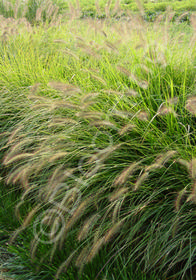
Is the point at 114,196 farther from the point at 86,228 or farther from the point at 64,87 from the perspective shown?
the point at 64,87

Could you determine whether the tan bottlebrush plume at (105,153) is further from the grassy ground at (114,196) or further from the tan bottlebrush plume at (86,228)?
the tan bottlebrush plume at (86,228)

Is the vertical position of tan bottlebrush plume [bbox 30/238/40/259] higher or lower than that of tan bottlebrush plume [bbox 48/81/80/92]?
lower

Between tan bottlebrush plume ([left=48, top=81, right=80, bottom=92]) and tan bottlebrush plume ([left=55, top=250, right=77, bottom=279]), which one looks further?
tan bottlebrush plume ([left=48, top=81, right=80, bottom=92])

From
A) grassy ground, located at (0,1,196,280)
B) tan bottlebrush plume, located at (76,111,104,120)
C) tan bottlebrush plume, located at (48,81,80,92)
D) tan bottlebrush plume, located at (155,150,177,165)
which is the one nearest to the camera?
tan bottlebrush plume, located at (155,150,177,165)

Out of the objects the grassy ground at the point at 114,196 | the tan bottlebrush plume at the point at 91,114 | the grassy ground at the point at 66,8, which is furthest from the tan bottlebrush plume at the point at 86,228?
the grassy ground at the point at 66,8

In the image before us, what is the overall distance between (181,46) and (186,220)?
2259 mm

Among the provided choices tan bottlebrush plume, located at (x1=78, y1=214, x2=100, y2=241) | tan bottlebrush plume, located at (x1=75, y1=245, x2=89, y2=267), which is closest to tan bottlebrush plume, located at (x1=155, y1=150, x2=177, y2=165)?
tan bottlebrush plume, located at (x1=78, y1=214, x2=100, y2=241)

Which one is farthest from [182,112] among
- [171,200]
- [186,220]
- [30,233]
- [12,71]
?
[12,71]

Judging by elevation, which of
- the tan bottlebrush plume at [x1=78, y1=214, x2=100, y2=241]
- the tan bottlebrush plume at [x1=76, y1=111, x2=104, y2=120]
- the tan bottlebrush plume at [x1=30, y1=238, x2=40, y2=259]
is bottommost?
the tan bottlebrush plume at [x1=30, y1=238, x2=40, y2=259]

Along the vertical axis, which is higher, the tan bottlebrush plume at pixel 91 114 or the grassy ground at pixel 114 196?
the tan bottlebrush plume at pixel 91 114

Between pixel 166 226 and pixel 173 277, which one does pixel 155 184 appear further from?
pixel 173 277

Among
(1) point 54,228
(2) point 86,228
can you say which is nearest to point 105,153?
(2) point 86,228

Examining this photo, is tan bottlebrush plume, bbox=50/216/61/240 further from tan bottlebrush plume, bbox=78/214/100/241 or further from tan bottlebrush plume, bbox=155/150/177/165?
tan bottlebrush plume, bbox=155/150/177/165

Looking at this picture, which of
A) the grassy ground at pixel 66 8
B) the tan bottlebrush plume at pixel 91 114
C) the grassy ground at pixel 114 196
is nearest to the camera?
the grassy ground at pixel 114 196
